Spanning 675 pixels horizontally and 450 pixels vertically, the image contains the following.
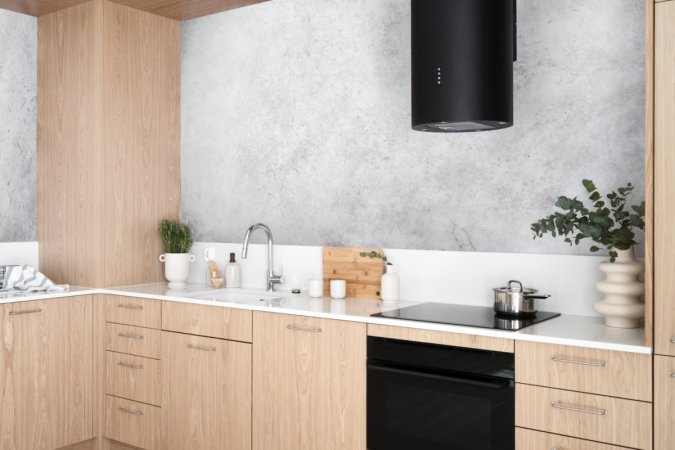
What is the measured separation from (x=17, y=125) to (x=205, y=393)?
1935mm

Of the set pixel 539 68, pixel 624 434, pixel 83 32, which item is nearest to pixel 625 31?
pixel 539 68

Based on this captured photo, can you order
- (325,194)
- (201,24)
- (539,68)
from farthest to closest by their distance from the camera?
(201,24) → (325,194) → (539,68)

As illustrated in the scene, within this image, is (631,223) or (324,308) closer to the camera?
(631,223)

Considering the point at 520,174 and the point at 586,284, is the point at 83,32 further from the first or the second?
the point at 586,284

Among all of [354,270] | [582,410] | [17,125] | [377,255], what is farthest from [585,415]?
[17,125]

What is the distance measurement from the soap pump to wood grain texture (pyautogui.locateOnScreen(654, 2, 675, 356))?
7.51 ft

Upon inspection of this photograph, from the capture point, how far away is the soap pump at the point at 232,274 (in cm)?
391

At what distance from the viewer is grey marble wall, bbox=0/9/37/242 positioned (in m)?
3.98

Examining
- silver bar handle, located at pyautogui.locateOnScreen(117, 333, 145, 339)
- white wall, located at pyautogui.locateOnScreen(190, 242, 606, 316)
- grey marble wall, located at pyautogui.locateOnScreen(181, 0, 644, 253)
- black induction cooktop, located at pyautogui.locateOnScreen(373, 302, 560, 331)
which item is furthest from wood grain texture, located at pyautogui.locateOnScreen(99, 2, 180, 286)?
black induction cooktop, located at pyautogui.locateOnScreen(373, 302, 560, 331)

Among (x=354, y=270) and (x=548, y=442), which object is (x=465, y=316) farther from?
(x=354, y=270)

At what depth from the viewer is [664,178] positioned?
222cm

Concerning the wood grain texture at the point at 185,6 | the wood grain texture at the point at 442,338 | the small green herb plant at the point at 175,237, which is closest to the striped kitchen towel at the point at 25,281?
the small green herb plant at the point at 175,237

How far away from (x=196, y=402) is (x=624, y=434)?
77.3 inches

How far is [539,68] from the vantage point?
303 cm
